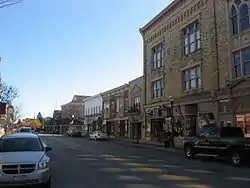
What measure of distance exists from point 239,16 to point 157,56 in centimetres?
1636

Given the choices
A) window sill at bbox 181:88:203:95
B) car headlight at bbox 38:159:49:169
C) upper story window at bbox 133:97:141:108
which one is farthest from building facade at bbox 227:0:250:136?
upper story window at bbox 133:97:141:108

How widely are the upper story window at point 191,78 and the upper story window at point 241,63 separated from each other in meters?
5.45

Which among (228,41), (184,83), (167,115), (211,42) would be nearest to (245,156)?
(228,41)

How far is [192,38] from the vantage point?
33625mm

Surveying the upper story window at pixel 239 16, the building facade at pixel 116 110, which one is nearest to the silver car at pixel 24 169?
the upper story window at pixel 239 16

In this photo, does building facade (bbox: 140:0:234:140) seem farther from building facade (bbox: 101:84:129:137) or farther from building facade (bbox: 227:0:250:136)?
building facade (bbox: 101:84:129:137)

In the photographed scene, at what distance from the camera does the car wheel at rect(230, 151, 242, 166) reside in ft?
54.0

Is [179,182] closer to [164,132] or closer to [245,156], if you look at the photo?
[245,156]

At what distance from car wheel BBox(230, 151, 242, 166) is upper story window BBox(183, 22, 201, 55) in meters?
16.9

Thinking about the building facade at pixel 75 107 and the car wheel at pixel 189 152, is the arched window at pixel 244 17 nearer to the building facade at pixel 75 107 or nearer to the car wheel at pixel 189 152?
the car wheel at pixel 189 152

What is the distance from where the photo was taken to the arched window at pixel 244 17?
84.1 ft

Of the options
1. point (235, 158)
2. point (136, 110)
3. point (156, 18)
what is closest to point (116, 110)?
point (136, 110)

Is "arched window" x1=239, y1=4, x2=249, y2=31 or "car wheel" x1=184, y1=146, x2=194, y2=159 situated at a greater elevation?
"arched window" x1=239, y1=4, x2=249, y2=31

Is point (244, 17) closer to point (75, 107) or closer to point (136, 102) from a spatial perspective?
point (136, 102)
